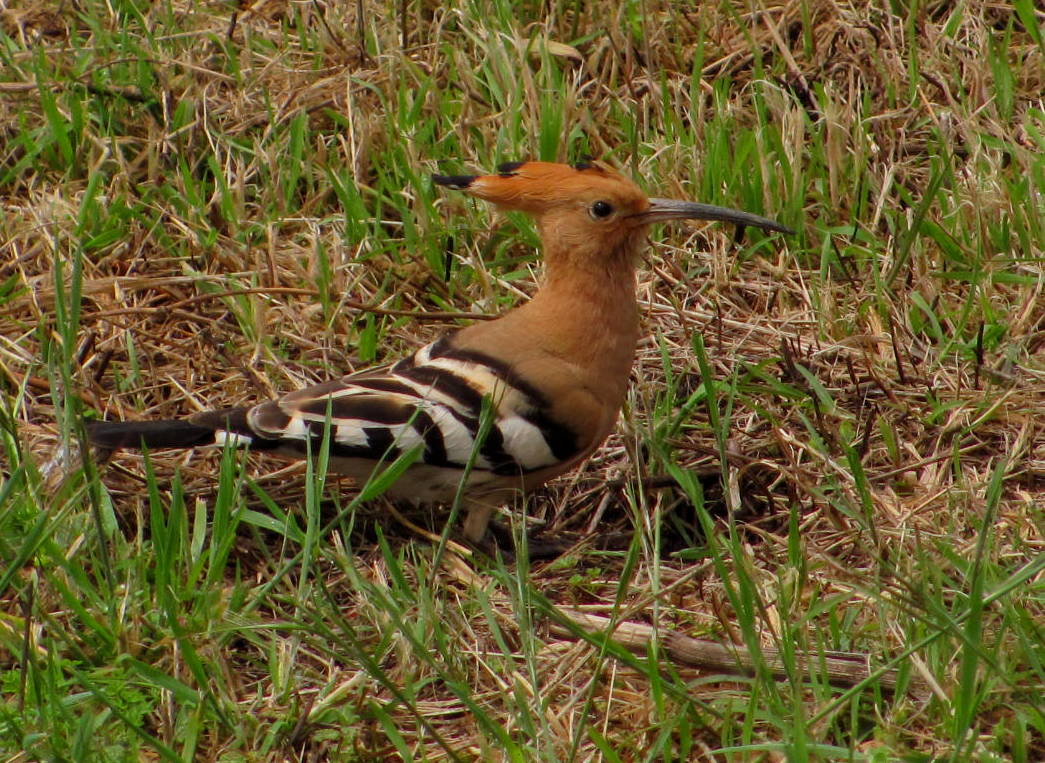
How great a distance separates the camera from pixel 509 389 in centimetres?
295

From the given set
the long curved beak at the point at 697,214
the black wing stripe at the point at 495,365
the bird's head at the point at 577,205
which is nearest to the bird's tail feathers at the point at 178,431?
the black wing stripe at the point at 495,365

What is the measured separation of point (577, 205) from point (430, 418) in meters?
0.56

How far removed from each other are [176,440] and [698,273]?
1.42 metres

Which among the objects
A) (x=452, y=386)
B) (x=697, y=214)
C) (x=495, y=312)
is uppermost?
(x=697, y=214)

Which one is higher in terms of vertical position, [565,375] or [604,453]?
[565,375]

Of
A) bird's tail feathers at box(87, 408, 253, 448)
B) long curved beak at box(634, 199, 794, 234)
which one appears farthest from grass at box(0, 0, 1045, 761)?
long curved beak at box(634, 199, 794, 234)

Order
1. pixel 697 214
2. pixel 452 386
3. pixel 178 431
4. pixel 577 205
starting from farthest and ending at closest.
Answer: pixel 697 214, pixel 577 205, pixel 452 386, pixel 178 431

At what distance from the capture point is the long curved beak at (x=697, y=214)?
10.2ft

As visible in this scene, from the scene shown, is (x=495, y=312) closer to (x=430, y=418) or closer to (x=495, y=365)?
(x=495, y=365)

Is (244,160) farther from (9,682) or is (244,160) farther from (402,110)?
(9,682)

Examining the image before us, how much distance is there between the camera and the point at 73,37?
4.23 m

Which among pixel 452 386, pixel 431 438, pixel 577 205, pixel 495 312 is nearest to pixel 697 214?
pixel 577 205

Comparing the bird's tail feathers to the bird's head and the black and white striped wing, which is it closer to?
the black and white striped wing

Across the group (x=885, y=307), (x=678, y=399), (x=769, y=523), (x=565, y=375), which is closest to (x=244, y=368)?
(x=565, y=375)
